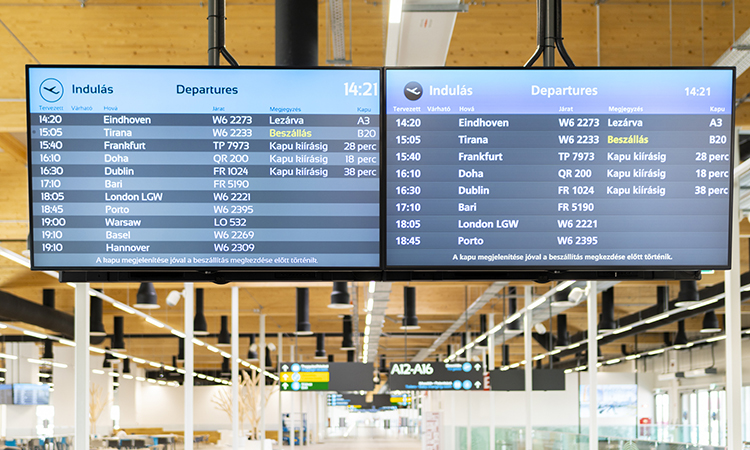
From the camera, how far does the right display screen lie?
3.58 m

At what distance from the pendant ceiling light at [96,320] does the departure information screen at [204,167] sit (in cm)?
1556

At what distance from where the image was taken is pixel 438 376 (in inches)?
727

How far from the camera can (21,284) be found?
60.3 ft

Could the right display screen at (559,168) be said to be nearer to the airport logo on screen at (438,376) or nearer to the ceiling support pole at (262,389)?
the airport logo on screen at (438,376)

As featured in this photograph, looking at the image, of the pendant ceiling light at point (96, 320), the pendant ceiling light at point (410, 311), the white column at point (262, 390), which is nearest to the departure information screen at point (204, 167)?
the pendant ceiling light at point (410, 311)

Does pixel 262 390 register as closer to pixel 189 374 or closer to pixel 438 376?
pixel 438 376

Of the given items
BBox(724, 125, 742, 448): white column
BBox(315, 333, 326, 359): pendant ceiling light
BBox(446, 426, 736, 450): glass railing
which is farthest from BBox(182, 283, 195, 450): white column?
BBox(315, 333, 326, 359): pendant ceiling light

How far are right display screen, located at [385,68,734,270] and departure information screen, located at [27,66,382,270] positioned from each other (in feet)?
0.64

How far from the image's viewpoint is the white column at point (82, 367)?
10.6 m

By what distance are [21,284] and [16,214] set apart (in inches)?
258

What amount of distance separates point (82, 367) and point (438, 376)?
9526 millimetres

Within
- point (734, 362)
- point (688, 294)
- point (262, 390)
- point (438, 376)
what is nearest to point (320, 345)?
point (262, 390)

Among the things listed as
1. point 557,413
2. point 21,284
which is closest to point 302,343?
point 557,413

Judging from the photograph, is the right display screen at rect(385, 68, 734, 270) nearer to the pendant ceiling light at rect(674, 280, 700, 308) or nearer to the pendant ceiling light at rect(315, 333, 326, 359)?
the pendant ceiling light at rect(674, 280, 700, 308)
